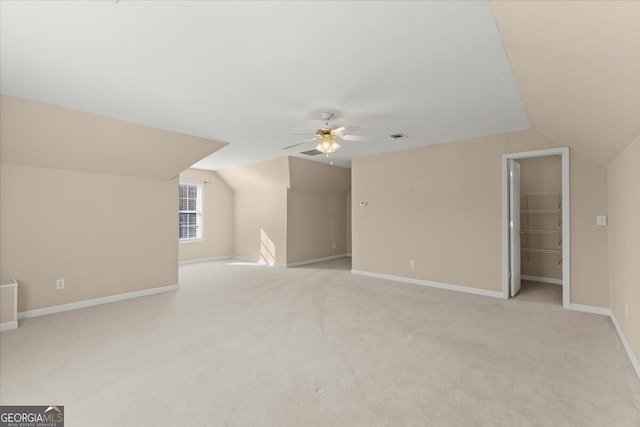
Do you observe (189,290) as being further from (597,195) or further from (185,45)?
(597,195)

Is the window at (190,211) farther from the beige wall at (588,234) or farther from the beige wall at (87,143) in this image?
the beige wall at (588,234)

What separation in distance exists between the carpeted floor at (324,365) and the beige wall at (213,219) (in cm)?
367

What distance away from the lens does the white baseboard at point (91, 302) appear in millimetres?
3772

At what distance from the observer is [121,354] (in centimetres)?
273

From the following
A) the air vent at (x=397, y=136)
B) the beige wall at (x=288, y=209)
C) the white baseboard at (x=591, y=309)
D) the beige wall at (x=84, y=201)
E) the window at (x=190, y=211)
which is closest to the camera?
the beige wall at (x=84, y=201)

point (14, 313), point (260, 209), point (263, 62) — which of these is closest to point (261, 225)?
point (260, 209)

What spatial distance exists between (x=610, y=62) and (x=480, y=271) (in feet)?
11.7

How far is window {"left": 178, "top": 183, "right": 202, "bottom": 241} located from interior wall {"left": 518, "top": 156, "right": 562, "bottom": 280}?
7487 millimetres

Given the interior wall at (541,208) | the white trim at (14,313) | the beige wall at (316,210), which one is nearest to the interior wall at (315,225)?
→ the beige wall at (316,210)

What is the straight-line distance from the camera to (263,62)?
94.1 inches

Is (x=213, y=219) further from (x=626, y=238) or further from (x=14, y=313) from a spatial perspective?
(x=626, y=238)

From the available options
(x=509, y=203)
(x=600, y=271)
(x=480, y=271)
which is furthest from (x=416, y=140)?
(x=600, y=271)

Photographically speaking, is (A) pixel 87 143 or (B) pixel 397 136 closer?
(A) pixel 87 143

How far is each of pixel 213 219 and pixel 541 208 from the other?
758cm
